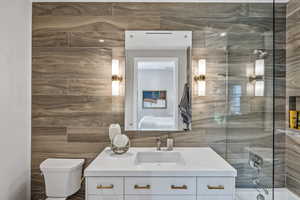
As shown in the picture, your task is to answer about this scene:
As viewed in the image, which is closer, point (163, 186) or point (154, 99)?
point (163, 186)

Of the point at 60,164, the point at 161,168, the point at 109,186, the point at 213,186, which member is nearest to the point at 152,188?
the point at 161,168

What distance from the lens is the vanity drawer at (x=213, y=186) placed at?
5.14ft

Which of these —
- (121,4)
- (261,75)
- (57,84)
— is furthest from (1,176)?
(261,75)

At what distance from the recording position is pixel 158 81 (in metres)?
2.21

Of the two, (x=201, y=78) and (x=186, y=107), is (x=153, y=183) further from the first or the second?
(x=201, y=78)

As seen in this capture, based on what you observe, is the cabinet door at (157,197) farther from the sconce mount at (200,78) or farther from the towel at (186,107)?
the sconce mount at (200,78)

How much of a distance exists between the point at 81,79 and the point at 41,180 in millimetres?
1130

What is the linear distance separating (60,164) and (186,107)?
1354 millimetres

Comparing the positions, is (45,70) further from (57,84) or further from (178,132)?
(178,132)

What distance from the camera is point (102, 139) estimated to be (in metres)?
2.26

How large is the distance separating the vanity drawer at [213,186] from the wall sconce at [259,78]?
2.66 feet

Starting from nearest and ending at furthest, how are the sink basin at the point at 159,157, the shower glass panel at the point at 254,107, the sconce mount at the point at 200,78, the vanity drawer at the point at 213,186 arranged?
the shower glass panel at the point at 254,107
the vanity drawer at the point at 213,186
the sink basin at the point at 159,157
the sconce mount at the point at 200,78

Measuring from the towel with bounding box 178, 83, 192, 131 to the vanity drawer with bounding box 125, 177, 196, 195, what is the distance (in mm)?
728

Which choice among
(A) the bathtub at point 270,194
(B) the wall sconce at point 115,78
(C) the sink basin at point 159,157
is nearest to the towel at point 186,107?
(C) the sink basin at point 159,157
